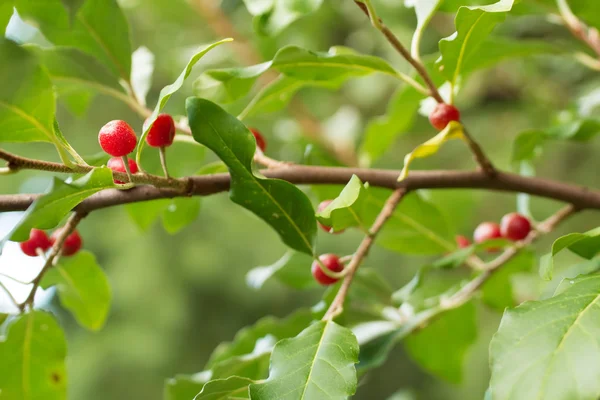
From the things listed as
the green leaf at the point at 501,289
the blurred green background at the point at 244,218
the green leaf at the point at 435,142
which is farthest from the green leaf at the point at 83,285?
the blurred green background at the point at 244,218

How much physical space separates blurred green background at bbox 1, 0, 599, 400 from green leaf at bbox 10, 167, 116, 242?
3.38ft

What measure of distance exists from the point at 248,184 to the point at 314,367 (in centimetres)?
17

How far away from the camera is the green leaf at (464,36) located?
1.82 feet

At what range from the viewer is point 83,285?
2.48 feet

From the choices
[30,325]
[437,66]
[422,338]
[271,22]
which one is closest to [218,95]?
[271,22]

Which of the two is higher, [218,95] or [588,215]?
[218,95]

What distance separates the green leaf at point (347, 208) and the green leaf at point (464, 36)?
0.16m

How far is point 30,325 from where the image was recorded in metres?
0.68

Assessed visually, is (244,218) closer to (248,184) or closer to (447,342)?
(447,342)

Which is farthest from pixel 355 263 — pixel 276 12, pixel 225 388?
pixel 276 12

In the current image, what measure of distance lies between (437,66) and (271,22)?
173 mm

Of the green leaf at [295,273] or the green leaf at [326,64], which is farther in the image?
the green leaf at [295,273]

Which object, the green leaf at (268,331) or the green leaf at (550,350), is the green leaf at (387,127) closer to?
the green leaf at (268,331)

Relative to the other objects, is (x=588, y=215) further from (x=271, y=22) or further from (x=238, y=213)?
→ (x=271, y=22)
